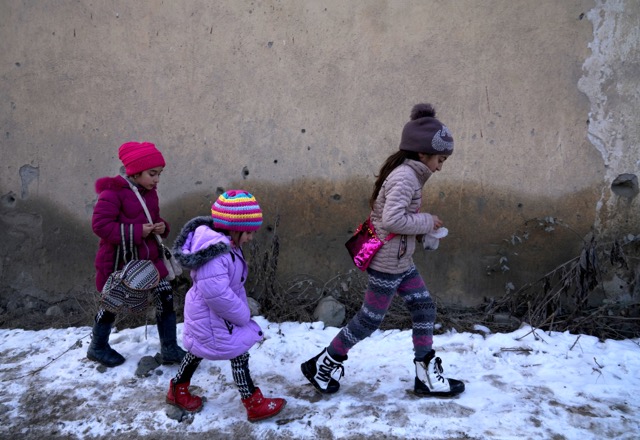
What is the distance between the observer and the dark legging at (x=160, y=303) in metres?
3.33

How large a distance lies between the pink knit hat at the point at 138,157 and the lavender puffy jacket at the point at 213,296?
1.90ft

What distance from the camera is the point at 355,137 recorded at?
407cm

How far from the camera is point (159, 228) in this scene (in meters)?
3.22

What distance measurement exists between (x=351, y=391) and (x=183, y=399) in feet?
3.05

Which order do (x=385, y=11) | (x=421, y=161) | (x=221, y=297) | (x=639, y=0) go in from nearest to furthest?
1. (x=221, y=297)
2. (x=421, y=161)
3. (x=639, y=0)
4. (x=385, y=11)

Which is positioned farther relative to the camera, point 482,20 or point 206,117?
point 206,117

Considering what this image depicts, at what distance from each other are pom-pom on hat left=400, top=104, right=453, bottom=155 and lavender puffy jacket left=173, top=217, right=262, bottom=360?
41.1 inches

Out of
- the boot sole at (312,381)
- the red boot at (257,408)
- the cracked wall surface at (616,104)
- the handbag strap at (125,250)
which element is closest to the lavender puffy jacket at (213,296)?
the red boot at (257,408)

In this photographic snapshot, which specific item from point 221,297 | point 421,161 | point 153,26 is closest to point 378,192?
point 421,161

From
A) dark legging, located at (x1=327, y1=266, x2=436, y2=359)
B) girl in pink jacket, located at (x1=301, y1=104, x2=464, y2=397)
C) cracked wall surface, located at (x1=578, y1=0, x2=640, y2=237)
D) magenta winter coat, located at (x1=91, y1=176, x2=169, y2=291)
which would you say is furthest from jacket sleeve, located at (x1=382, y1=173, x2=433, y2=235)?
cracked wall surface, located at (x1=578, y1=0, x2=640, y2=237)

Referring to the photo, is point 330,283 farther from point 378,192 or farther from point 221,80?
point 221,80

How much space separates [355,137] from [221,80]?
1096 millimetres

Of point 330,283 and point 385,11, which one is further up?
point 385,11

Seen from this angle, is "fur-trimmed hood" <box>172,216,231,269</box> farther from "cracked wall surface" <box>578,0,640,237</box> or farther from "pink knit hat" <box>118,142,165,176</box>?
"cracked wall surface" <box>578,0,640,237</box>
